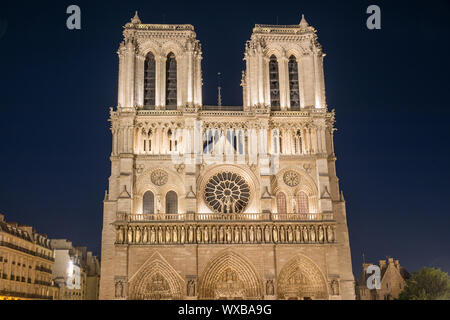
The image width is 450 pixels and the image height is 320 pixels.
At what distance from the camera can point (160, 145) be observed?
41.4m

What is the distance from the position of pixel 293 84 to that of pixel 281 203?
10.1 metres

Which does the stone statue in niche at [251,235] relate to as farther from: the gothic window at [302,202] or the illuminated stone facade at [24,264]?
the illuminated stone facade at [24,264]

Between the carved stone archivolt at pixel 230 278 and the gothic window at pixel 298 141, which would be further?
the gothic window at pixel 298 141

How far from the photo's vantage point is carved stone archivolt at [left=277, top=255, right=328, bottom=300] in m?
38.5

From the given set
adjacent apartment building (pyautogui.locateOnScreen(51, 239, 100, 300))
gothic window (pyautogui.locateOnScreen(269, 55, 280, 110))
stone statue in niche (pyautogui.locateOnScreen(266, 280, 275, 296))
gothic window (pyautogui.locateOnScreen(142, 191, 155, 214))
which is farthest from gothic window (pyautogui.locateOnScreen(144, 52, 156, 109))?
adjacent apartment building (pyautogui.locateOnScreen(51, 239, 100, 300))

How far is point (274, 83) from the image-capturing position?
4506cm

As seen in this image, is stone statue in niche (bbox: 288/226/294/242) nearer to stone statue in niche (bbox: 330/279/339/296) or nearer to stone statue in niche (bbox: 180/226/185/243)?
stone statue in niche (bbox: 330/279/339/296)

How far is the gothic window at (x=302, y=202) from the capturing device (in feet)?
137

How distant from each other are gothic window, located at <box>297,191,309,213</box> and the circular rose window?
3968 mm

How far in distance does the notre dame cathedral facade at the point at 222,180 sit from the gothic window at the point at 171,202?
10cm

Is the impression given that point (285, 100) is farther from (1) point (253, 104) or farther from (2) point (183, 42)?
(2) point (183, 42)

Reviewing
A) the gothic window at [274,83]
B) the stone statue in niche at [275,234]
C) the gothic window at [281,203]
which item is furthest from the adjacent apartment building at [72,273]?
the gothic window at [274,83]

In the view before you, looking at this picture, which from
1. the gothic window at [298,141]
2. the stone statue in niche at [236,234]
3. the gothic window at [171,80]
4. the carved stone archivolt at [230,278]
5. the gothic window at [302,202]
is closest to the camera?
the carved stone archivolt at [230,278]
